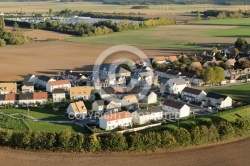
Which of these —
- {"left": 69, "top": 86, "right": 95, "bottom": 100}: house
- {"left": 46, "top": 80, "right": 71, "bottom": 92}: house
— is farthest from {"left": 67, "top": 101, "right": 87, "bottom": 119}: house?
{"left": 46, "top": 80, "right": 71, "bottom": 92}: house

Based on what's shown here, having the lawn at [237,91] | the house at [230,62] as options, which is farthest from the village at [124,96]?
the house at [230,62]

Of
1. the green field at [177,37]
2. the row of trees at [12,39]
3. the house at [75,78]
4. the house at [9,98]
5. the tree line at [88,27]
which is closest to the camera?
the house at [9,98]

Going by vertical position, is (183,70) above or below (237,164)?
above

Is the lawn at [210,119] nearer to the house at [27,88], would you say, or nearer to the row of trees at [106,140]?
the row of trees at [106,140]

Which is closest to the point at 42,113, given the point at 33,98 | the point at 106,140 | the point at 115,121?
the point at 33,98

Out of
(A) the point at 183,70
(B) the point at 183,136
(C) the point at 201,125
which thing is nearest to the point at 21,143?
(B) the point at 183,136

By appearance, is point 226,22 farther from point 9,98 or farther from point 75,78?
point 9,98

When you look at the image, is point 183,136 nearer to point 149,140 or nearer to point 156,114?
point 149,140
